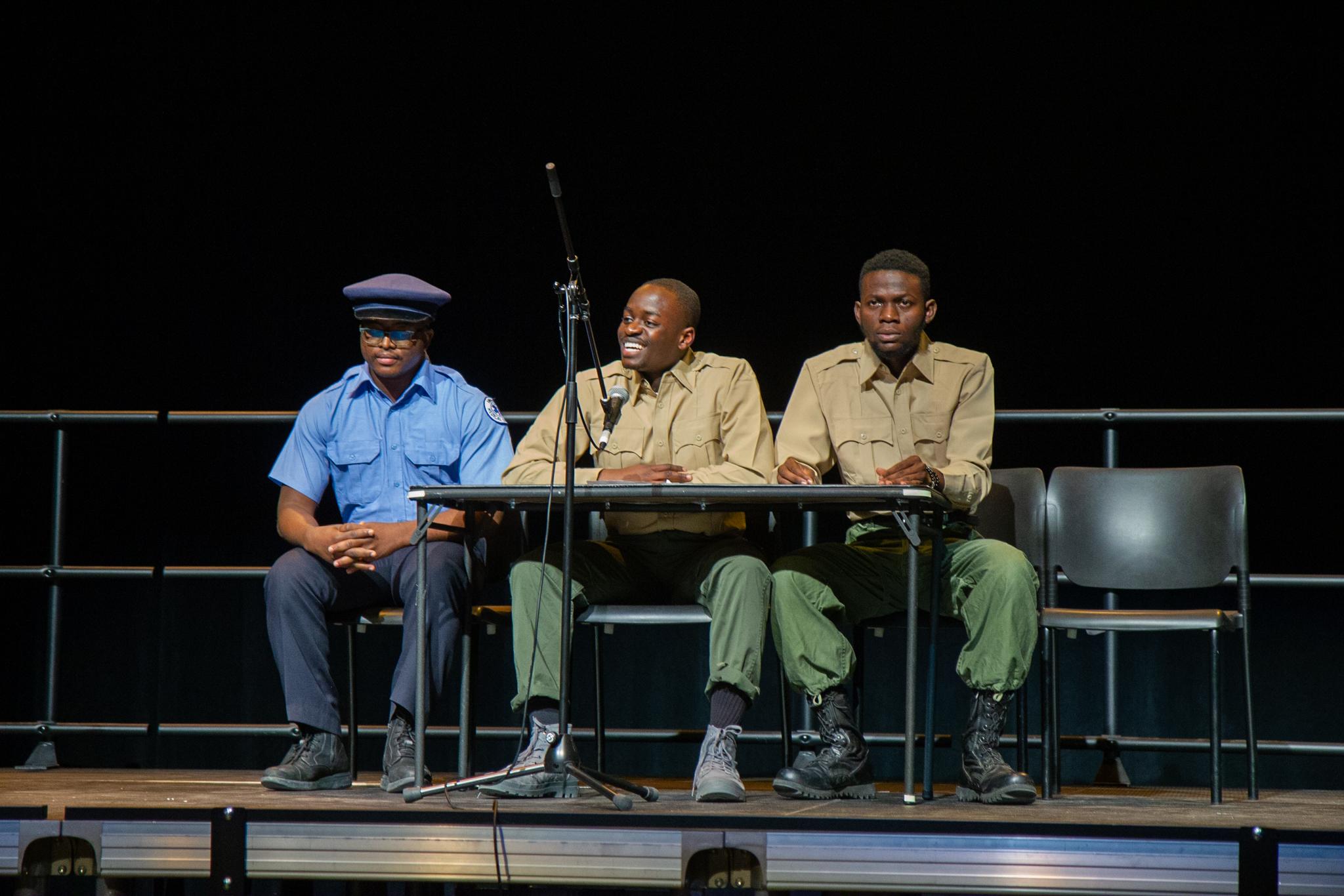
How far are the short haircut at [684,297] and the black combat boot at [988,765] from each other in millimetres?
1023

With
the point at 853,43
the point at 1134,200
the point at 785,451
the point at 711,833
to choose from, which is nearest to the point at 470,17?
the point at 853,43

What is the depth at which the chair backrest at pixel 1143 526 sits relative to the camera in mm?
3086

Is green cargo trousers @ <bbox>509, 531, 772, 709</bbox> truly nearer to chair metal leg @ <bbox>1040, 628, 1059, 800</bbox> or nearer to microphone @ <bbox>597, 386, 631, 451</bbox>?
microphone @ <bbox>597, 386, 631, 451</bbox>

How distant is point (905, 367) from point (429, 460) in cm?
105

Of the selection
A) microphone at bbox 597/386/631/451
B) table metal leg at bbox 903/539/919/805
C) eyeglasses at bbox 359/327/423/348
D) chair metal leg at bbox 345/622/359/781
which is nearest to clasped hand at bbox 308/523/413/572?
chair metal leg at bbox 345/622/359/781

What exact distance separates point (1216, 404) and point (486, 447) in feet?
10.2

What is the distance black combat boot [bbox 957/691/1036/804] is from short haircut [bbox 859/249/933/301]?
89cm

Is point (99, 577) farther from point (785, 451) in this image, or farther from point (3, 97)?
point (3, 97)

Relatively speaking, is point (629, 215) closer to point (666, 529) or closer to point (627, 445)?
point (627, 445)

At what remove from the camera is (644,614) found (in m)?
2.76

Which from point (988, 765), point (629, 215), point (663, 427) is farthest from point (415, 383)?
point (629, 215)

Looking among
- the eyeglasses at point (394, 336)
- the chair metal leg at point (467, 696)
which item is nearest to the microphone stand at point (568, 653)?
the chair metal leg at point (467, 696)

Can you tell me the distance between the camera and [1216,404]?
5.18 meters

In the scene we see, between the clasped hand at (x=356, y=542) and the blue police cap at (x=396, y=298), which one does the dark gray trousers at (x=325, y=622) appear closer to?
the clasped hand at (x=356, y=542)
